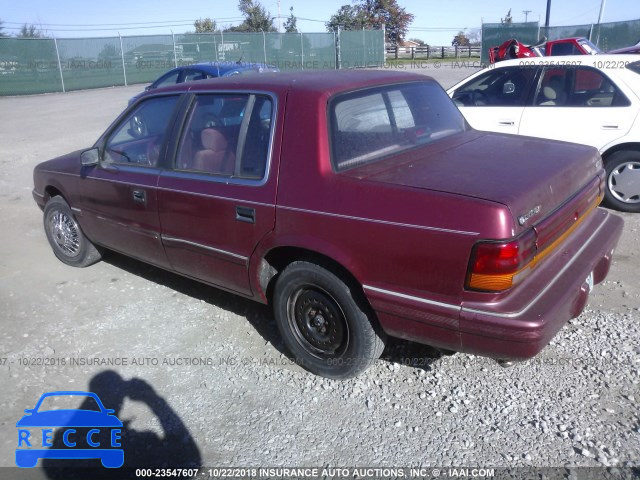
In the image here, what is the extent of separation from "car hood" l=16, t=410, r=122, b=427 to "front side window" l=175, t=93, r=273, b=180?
159 centimetres

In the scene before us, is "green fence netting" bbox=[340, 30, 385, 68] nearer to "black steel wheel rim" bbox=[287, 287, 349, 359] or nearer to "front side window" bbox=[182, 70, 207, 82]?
"front side window" bbox=[182, 70, 207, 82]

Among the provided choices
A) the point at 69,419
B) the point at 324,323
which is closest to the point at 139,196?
the point at 69,419

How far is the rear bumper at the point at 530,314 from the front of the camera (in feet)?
8.29

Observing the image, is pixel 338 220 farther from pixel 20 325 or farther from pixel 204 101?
pixel 20 325

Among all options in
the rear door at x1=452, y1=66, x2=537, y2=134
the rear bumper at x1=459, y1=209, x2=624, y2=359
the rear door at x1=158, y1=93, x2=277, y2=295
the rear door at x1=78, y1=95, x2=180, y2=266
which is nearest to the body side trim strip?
the rear door at x1=158, y1=93, x2=277, y2=295

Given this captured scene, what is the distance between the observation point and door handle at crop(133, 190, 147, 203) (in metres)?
3.99

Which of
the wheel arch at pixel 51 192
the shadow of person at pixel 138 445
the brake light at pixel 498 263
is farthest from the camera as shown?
the wheel arch at pixel 51 192

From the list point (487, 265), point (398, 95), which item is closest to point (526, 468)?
point (487, 265)

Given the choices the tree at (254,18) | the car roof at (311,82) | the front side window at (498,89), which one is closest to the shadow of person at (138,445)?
the car roof at (311,82)

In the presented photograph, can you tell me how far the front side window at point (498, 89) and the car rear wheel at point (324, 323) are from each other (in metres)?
4.25

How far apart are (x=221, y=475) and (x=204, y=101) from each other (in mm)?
2350

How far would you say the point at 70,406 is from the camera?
328 cm

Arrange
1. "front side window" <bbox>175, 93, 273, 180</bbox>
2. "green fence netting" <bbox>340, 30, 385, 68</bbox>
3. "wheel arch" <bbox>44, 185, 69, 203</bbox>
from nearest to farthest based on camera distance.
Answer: "front side window" <bbox>175, 93, 273, 180</bbox>
"wheel arch" <bbox>44, 185, 69, 203</bbox>
"green fence netting" <bbox>340, 30, 385, 68</bbox>

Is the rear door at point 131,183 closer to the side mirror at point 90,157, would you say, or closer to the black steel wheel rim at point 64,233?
the side mirror at point 90,157
